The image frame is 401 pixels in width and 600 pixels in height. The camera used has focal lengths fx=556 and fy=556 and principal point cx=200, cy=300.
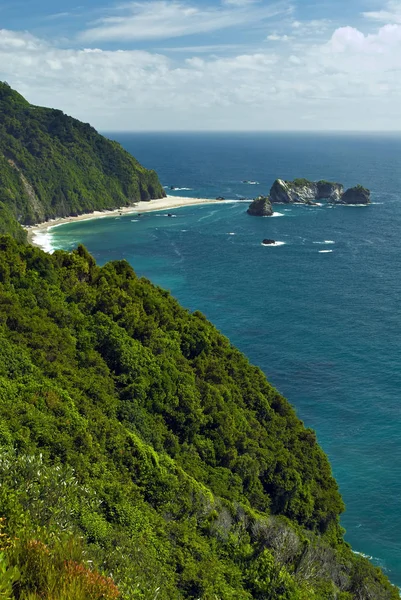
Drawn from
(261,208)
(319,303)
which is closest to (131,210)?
(261,208)

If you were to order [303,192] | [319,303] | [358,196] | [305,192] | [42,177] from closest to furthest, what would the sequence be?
[319,303], [42,177], [358,196], [303,192], [305,192]

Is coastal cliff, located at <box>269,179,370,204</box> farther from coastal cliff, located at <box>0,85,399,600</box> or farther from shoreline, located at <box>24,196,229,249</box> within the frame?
coastal cliff, located at <box>0,85,399,600</box>

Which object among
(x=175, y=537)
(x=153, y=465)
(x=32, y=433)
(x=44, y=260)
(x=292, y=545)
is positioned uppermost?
(x=44, y=260)

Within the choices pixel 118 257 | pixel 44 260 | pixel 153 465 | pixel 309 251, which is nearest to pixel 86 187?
pixel 118 257

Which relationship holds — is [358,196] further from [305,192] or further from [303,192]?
[303,192]

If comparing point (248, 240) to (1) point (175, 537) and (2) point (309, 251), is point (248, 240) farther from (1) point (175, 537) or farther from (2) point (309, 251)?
(1) point (175, 537)

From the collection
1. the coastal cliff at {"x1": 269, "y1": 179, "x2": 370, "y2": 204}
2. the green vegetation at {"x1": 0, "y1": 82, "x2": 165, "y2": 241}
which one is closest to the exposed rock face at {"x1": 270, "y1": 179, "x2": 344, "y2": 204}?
the coastal cliff at {"x1": 269, "y1": 179, "x2": 370, "y2": 204}

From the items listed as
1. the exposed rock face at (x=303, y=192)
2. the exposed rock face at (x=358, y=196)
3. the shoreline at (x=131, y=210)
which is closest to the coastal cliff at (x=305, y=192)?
the exposed rock face at (x=303, y=192)
